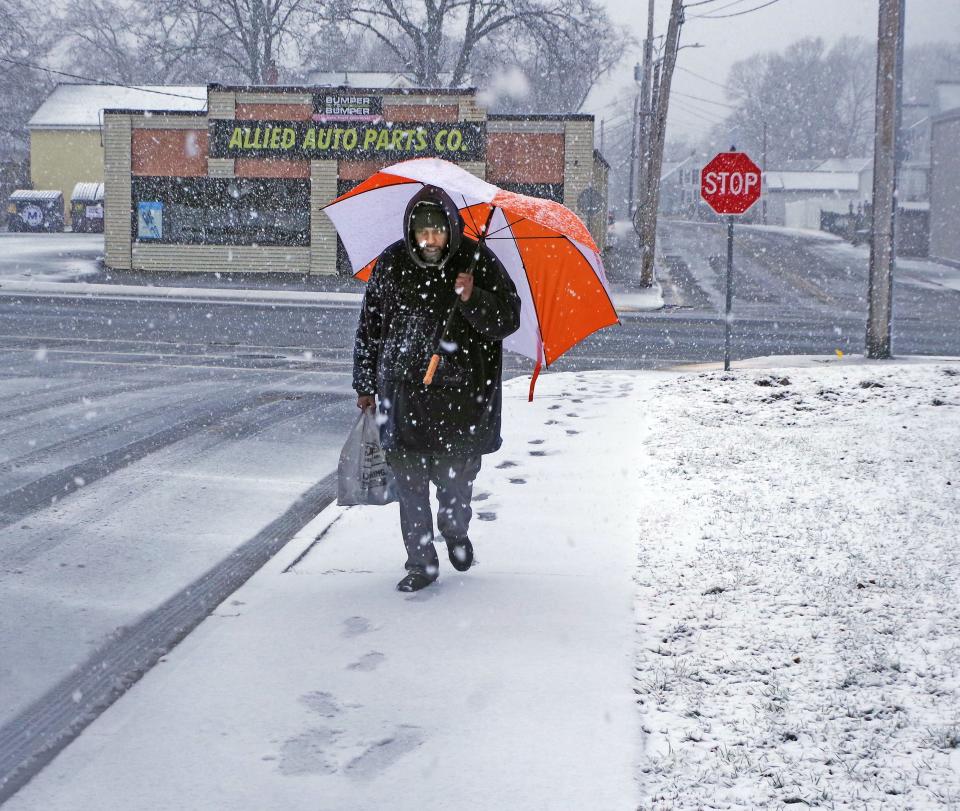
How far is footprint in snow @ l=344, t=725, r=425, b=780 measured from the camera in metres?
3.34

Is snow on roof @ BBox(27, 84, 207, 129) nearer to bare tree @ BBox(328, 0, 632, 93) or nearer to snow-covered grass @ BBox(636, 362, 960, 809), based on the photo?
bare tree @ BBox(328, 0, 632, 93)

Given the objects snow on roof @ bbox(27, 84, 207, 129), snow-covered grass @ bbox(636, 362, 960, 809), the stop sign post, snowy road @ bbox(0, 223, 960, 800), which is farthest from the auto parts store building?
snow-covered grass @ bbox(636, 362, 960, 809)

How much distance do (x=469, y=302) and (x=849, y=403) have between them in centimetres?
610

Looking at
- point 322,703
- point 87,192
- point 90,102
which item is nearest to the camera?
point 322,703

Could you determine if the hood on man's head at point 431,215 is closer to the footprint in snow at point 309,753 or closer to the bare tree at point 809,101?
the footprint in snow at point 309,753

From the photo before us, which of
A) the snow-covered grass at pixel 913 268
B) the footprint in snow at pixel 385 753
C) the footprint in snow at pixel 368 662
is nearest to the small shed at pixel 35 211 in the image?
the snow-covered grass at pixel 913 268

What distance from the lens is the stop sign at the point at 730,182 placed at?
12117mm

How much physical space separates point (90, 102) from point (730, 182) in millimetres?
55724

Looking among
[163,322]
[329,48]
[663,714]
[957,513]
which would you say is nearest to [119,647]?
[663,714]

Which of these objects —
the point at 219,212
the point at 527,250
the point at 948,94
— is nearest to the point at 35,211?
the point at 219,212

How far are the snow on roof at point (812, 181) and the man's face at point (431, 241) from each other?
81.6 metres

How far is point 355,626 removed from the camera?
4.58 metres

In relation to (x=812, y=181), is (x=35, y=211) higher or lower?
lower

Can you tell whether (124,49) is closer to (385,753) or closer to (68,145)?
(68,145)
